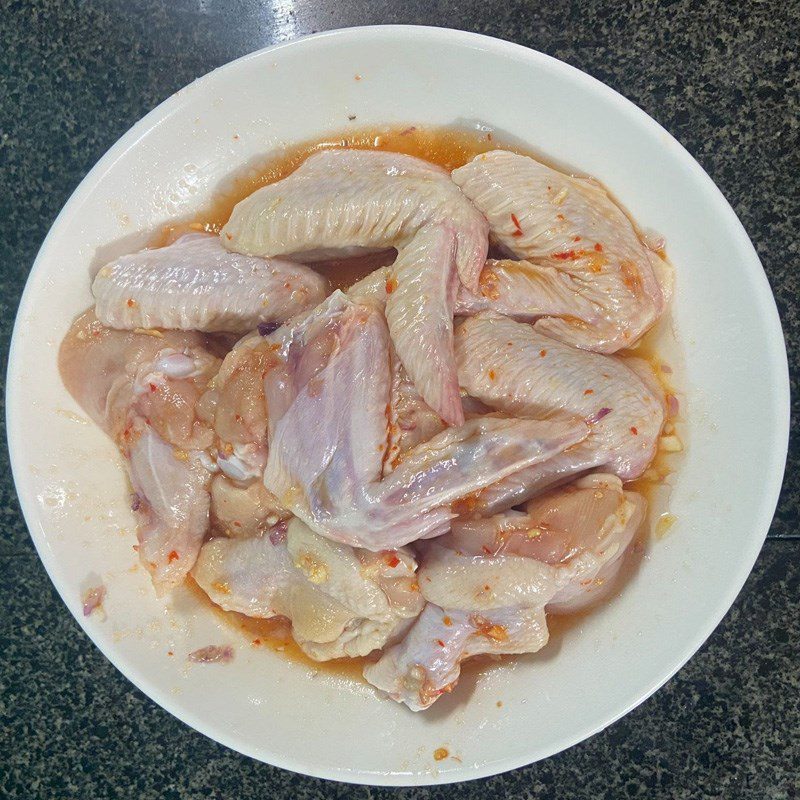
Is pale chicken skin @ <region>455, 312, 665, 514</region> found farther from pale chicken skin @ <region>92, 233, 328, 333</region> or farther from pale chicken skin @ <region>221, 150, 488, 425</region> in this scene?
pale chicken skin @ <region>92, 233, 328, 333</region>

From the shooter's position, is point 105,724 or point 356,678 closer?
point 356,678

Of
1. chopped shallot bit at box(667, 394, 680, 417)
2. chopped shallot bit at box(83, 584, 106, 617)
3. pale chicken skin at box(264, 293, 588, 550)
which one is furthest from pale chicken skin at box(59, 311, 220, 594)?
chopped shallot bit at box(667, 394, 680, 417)

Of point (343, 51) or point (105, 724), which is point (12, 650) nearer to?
point (105, 724)

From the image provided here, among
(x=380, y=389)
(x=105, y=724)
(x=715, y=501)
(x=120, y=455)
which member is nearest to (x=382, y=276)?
(x=380, y=389)

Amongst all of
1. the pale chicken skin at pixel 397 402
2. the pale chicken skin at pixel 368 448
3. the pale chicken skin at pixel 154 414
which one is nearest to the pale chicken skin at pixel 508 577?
the pale chicken skin at pixel 397 402

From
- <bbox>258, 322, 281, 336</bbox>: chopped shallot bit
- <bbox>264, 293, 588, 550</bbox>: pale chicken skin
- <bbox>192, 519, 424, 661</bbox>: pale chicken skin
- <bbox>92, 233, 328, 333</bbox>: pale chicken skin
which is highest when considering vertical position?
<bbox>92, 233, 328, 333</bbox>: pale chicken skin

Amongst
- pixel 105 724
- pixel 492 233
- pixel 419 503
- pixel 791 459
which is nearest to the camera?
pixel 419 503

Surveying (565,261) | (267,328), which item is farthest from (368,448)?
(565,261)
